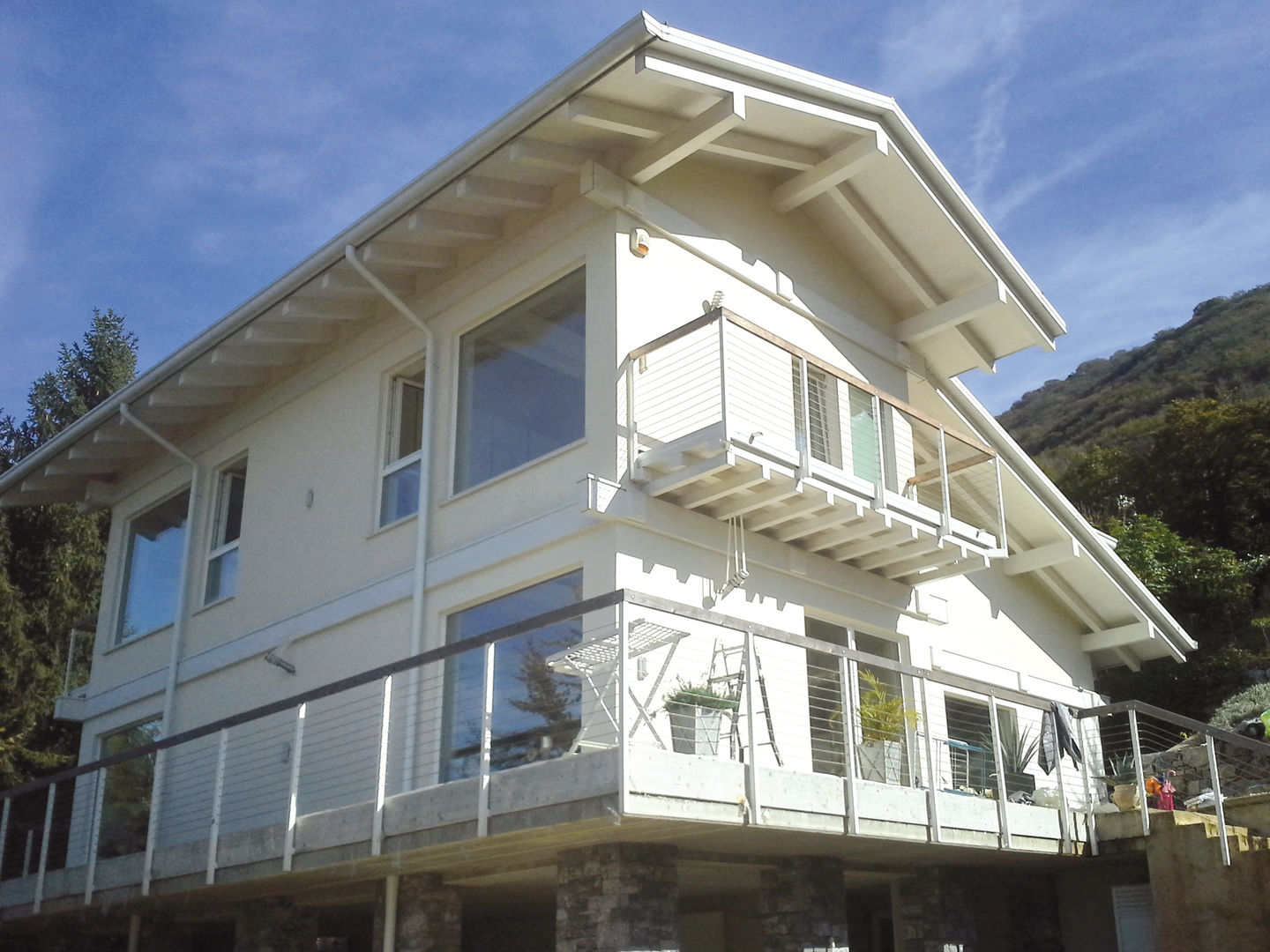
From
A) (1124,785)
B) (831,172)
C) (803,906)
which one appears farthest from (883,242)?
(803,906)

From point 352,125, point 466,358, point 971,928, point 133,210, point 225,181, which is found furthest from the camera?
point 133,210

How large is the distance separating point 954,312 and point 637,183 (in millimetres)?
4750

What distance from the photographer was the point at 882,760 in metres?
11.8

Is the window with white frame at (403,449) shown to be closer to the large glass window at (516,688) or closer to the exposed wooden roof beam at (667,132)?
the large glass window at (516,688)

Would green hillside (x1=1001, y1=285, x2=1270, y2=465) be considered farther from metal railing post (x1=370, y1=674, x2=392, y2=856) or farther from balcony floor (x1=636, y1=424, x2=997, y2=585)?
metal railing post (x1=370, y1=674, x2=392, y2=856)

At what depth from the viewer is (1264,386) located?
44312 millimetres

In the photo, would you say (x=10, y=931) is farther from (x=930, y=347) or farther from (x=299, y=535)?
(x=930, y=347)

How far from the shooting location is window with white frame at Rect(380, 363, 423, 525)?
12.8 meters

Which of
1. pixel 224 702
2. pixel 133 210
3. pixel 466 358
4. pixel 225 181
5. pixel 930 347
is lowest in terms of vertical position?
pixel 224 702

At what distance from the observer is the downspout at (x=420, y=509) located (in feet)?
37.1

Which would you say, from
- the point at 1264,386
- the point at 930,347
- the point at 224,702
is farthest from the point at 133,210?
the point at 1264,386

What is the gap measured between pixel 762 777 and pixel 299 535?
7.18 meters

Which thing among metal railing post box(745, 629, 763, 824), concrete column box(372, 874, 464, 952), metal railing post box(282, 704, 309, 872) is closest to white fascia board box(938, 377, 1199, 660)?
metal railing post box(745, 629, 763, 824)

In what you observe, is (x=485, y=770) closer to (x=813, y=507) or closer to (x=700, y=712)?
(x=700, y=712)
